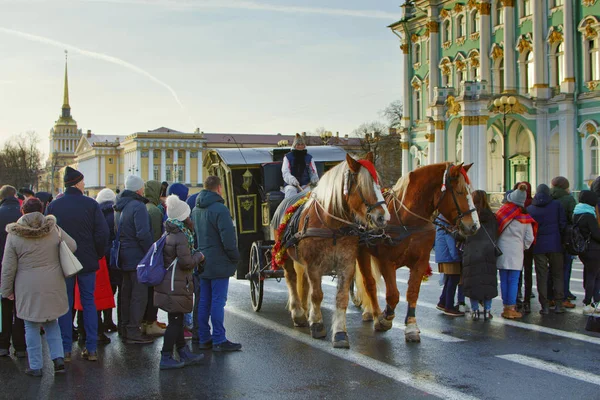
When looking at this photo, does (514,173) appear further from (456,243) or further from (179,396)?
(179,396)

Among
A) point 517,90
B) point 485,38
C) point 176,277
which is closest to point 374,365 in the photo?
point 176,277

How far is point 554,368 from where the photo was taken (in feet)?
26.7

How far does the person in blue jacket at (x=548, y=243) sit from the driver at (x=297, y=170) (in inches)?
141

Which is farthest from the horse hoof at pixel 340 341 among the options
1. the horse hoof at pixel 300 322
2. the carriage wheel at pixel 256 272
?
the carriage wheel at pixel 256 272

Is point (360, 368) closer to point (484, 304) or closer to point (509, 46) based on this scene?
point (484, 304)

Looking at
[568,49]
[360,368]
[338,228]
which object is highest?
[568,49]

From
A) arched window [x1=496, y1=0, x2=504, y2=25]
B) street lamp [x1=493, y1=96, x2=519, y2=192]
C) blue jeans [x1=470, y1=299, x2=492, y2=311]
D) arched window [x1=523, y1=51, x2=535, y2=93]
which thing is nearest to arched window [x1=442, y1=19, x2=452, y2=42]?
arched window [x1=496, y1=0, x2=504, y2=25]

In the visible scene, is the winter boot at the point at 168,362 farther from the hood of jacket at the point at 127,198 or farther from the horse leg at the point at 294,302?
the horse leg at the point at 294,302

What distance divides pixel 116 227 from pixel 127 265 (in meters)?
0.85

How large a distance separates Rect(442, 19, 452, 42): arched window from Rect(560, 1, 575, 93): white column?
10825 millimetres

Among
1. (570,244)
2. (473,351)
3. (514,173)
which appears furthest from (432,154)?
Result: (473,351)

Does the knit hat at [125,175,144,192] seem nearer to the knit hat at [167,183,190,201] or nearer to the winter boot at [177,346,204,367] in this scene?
the knit hat at [167,183,190,201]

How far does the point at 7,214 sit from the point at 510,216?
23.7ft

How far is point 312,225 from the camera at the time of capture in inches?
378
